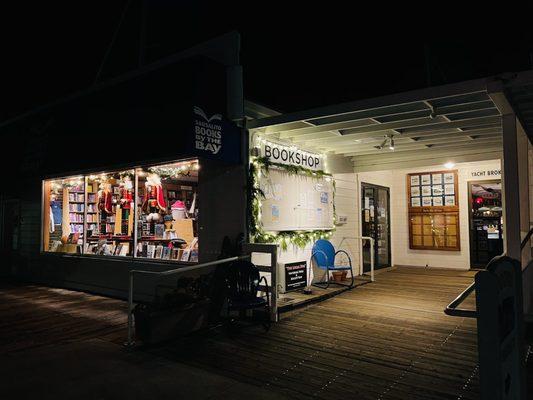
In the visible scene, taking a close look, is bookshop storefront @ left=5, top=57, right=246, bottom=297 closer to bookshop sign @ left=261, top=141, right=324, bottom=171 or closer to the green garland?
the green garland

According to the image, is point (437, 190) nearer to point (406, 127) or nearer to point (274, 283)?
point (406, 127)

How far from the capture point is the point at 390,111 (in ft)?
18.9

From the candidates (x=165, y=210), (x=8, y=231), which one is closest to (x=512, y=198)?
(x=165, y=210)

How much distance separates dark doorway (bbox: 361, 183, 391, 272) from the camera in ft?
33.2

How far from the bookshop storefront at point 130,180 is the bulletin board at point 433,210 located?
6643mm

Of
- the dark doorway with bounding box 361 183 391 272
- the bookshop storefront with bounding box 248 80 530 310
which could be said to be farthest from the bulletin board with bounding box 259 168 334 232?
the dark doorway with bounding box 361 183 391 272

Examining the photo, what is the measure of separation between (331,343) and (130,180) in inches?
201

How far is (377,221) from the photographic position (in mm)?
10805

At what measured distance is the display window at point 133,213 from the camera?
24.3ft

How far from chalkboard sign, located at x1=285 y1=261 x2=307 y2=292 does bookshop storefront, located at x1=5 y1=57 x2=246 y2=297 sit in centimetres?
117

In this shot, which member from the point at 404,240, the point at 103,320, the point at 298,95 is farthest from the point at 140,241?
the point at 298,95

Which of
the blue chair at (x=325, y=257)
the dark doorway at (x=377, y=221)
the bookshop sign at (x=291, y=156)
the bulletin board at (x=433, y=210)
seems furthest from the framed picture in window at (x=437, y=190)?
the blue chair at (x=325, y=257)

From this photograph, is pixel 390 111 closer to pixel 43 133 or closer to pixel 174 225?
pixel 174 225

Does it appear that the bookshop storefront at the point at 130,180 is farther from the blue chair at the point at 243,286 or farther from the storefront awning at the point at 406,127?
the storefront awning at the point at 406,127
